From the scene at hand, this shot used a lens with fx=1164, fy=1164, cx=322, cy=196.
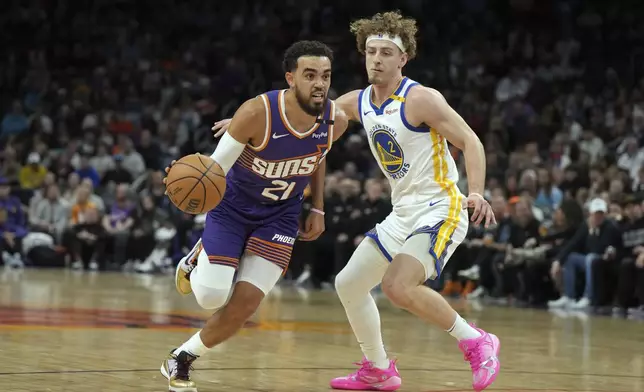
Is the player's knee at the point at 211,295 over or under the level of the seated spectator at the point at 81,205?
over

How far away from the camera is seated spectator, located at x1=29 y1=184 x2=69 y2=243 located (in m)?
19.6

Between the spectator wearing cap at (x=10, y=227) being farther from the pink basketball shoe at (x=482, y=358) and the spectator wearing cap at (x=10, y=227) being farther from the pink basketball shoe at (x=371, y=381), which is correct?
the pink basketball shoe at (x=482, y=358)

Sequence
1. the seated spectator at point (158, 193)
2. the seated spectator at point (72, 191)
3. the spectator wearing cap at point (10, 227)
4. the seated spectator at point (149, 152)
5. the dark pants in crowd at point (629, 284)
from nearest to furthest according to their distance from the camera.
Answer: the dark pants in crowd at point (629, 284) < the spectator wearing cap at point (10, 227) < the seated spectator at point (158, 193) < the seated spectator at point (72, 191) < the seated spectator at point (149, 152)

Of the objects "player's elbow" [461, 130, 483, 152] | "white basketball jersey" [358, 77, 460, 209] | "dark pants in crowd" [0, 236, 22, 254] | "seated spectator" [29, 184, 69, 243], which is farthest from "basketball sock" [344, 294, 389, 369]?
"seated spectator" [29, 184, 69, 243]

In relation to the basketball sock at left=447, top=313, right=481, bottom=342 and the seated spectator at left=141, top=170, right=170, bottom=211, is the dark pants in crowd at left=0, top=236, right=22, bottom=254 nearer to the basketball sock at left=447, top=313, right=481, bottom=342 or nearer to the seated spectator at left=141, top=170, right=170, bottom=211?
the seated spectator at left=141, top=170, right=170, bottom=211

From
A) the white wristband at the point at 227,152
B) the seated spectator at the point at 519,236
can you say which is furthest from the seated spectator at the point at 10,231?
the white wristband at the point at 227,152

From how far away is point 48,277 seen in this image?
1666 centimetres

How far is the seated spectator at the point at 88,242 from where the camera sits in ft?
63.9

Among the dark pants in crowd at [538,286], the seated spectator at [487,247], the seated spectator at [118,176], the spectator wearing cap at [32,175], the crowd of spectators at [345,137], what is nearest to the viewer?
the dark pants in crowd at [538,286]

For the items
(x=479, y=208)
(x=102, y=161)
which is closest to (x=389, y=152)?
(x=479, y=208)

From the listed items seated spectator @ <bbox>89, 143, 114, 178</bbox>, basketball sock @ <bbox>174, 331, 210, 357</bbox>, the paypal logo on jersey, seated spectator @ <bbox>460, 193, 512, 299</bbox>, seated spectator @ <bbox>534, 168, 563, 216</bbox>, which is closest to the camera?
basketball sock @ <bbox>174, 331, 210, 357</bbox>

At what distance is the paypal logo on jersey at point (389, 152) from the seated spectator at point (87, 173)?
1448cm

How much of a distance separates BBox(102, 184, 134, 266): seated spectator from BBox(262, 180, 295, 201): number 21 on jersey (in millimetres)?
12876

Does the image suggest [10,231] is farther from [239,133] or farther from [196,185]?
[196,185]
